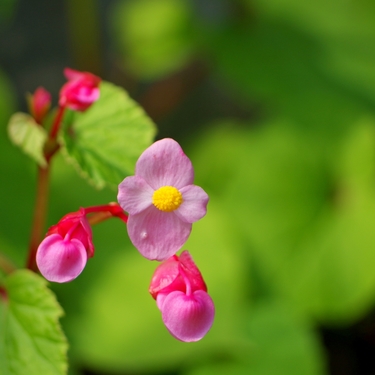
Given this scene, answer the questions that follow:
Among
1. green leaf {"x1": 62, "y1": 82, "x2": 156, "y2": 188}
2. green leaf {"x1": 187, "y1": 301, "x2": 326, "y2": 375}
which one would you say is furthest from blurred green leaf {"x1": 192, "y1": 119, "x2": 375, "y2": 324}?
green leaf {"x1": 62, "y1": 82, "x2": 156, "y2": 188}

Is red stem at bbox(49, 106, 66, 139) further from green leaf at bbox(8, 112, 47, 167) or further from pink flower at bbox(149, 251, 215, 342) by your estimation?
pink flower at bbox(149, 251, 215, 342)

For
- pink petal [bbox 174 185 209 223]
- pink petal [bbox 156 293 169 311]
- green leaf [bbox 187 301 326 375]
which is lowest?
green leaf [bbox 187 301 326 375]

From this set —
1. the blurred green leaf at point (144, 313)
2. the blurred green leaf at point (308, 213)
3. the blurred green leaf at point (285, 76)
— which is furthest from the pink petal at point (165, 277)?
the blurred green leaf at point (285, 76)

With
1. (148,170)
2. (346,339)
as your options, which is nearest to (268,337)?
(346,339)

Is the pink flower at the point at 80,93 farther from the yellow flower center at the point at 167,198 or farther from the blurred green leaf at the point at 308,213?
the blurred green leaf at the point at 308,213

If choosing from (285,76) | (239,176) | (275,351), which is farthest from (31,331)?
(285,76)

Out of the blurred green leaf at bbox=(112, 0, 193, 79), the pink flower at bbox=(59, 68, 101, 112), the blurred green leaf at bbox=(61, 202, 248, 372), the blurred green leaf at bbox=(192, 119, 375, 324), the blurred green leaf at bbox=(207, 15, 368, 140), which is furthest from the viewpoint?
the blurred green leaf at bbox=(112, 0, 193, 79)
